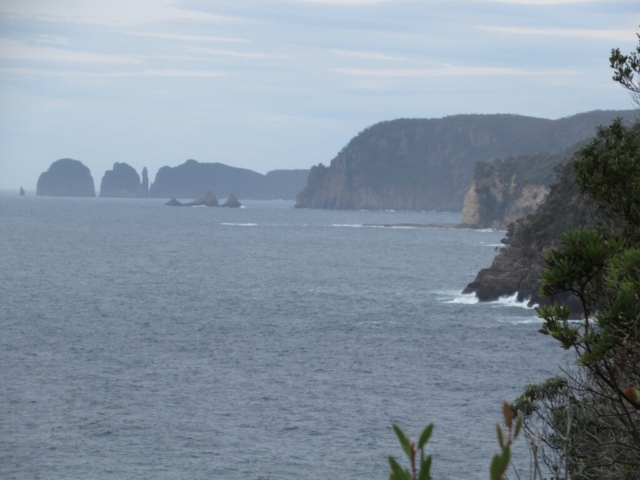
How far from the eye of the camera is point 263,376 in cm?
4069

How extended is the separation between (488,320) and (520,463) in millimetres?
27320

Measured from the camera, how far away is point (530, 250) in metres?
63.7

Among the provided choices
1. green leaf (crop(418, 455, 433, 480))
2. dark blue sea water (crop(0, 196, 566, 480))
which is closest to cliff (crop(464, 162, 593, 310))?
dark blue sea water (crop(0, 196, 566, 480))

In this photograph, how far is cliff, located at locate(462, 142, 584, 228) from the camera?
6048 inches

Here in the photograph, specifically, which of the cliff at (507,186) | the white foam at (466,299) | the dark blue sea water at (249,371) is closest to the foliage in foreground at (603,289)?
the dark blue sea water at (249,371)

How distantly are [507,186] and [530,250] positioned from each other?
331 ft

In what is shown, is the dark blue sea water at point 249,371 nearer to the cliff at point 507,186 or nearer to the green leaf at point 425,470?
the green leaf at point 425,470

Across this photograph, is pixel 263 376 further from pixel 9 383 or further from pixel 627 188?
pixel 627 188

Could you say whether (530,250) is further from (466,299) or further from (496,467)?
(496,467)

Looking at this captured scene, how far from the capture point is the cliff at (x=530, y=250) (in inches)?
2422

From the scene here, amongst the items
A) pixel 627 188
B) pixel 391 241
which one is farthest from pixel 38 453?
pixel 391 241

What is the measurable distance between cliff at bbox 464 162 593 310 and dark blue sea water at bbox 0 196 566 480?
83.5 inches

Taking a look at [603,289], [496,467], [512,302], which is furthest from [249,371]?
[496,467]

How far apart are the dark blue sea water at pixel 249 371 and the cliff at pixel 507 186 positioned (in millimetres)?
70427
